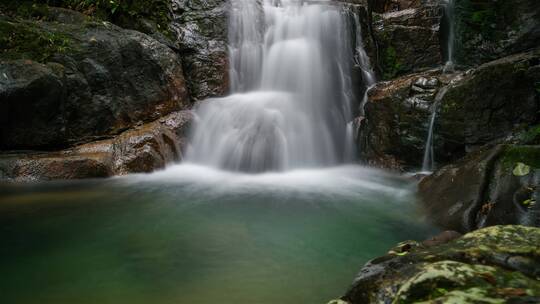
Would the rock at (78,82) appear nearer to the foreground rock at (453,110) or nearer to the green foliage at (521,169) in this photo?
the foreground rock at (453,110)

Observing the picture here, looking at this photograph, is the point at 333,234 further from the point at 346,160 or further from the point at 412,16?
the point at 412,16

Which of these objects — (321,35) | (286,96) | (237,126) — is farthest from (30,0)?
(321,35)

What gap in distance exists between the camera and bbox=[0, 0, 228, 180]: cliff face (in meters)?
7.19

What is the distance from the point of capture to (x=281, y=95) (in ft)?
33.6

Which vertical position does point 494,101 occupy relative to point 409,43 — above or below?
below

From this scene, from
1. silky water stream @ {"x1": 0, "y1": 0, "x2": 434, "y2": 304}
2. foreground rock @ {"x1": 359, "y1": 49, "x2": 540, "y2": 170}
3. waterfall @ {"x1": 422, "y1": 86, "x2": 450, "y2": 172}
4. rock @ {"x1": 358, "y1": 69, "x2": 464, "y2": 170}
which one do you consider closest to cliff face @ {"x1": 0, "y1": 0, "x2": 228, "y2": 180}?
silky water stream @ {"x1": 0, "y1": 0, "x2": 434, "y2": 304}

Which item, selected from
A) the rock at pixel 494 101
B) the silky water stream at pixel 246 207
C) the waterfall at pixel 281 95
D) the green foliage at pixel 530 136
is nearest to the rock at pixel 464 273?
the silky water stream at pixel 246 207

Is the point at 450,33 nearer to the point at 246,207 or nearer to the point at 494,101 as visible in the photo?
the point at 494,101

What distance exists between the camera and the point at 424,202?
5.96 m

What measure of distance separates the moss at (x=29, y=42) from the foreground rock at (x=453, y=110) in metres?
6.97

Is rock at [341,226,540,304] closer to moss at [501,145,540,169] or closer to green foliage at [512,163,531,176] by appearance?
green foliage at [512,163,531,176]

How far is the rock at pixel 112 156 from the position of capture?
23.1 feet

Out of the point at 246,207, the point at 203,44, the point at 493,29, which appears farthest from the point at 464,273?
the point at 203,44

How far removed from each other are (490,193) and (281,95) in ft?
20.7
